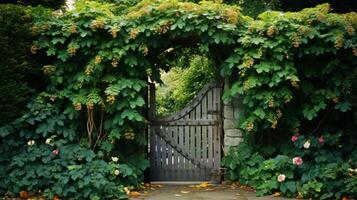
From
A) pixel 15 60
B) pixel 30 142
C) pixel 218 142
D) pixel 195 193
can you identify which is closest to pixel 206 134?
pixel 218 142

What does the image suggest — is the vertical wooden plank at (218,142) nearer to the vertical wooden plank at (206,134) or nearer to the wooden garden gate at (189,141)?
the wooden garden gate at (189,141)

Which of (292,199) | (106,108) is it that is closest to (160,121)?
(106,108)

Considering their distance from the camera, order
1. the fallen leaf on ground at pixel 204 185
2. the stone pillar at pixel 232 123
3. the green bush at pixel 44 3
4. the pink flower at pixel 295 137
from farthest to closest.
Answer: the green bush at pixel 44 3, the stone pillar at pixel 232 123, the fallen leaf on ground at pixel 204 185, the pink flower at pixel 295 137

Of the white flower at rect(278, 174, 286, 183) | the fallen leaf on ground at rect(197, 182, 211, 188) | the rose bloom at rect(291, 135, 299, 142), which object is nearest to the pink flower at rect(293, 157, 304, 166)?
the white flower at rect(278, 174, 286, 183)

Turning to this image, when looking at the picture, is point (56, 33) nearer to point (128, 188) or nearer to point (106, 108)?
point (106, 108)

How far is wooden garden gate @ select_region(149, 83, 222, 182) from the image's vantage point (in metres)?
7.35

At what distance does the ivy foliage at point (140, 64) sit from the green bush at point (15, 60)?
0.14 meters

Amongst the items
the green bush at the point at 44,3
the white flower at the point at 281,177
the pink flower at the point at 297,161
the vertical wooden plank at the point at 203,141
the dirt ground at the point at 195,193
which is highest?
the green bush at the point at 44,3

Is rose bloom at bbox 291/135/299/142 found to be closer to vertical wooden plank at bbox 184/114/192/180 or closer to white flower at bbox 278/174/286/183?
white flower at bbox 278/174/286/183

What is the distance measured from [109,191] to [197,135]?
204 cm

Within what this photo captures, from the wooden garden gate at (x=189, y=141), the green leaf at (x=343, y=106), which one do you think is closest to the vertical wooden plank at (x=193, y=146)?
the wooden garden gate at (x=189, y=141)

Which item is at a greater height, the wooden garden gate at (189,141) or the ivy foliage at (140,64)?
the ivy foliage at (140,64)

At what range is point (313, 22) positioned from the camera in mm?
6262

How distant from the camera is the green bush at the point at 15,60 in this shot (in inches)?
233
